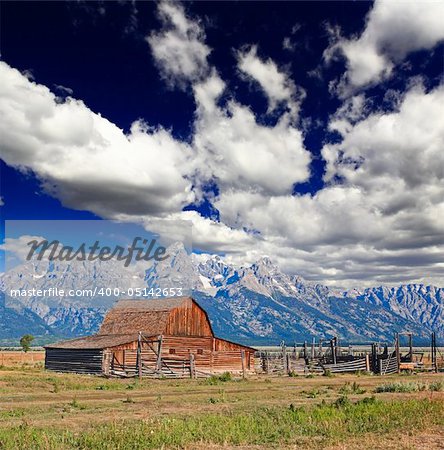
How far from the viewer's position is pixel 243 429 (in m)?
16.2

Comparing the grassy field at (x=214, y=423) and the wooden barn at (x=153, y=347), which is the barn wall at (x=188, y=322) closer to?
the wooden barn at (x=153, y=347)

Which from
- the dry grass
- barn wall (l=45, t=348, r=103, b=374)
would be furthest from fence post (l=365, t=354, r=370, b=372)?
the dry grass

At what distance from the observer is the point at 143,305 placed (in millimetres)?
62062

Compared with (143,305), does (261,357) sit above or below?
below

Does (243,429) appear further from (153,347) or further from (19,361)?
(19,361)

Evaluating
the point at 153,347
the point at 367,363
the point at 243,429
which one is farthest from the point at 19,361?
the point at 243,429

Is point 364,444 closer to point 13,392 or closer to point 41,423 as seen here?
point 41,423

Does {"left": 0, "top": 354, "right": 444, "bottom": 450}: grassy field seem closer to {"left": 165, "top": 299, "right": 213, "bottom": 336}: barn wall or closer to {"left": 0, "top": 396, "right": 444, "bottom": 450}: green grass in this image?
{"left": 0, "top": 396, "right": 444, "bottom": 450}: green grass

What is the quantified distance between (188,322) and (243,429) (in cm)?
4186

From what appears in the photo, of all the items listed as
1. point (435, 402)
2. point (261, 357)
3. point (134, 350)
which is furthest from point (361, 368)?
point (435, 402)

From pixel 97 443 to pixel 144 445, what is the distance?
1.31 metres

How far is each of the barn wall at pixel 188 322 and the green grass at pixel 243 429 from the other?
118 feet

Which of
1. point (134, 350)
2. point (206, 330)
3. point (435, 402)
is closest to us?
point (435, 402)

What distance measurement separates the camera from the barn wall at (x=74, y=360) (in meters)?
49.9
